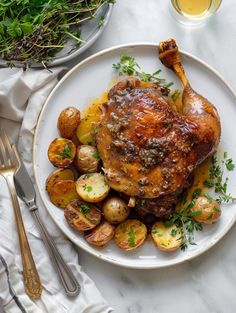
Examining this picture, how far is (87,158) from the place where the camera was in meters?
2.40

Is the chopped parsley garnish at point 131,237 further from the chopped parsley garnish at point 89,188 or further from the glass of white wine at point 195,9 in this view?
the glass of white wine at point 195,9

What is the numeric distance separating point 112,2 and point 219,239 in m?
1.06

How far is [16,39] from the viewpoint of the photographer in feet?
7.92

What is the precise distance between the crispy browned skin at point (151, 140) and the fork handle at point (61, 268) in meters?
0.37

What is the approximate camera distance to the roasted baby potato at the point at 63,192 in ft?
7.91

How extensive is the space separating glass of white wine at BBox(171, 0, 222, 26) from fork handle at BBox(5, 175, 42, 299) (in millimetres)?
1003

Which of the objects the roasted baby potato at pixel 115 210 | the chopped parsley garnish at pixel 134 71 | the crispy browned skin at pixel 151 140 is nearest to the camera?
the crispy browned skin at pixel 151 140

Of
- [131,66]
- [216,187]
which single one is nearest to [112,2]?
[131,66]

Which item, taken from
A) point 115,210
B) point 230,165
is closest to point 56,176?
point 115,210

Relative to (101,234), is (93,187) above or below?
above

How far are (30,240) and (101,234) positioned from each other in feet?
1.04

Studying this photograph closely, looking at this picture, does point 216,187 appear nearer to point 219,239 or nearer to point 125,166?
point 219,239

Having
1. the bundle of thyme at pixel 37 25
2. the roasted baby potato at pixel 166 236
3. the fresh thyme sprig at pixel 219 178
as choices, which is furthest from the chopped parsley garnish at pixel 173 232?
the bundle of thyme at pixel 37 25

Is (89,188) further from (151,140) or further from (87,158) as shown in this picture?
(151,140)
